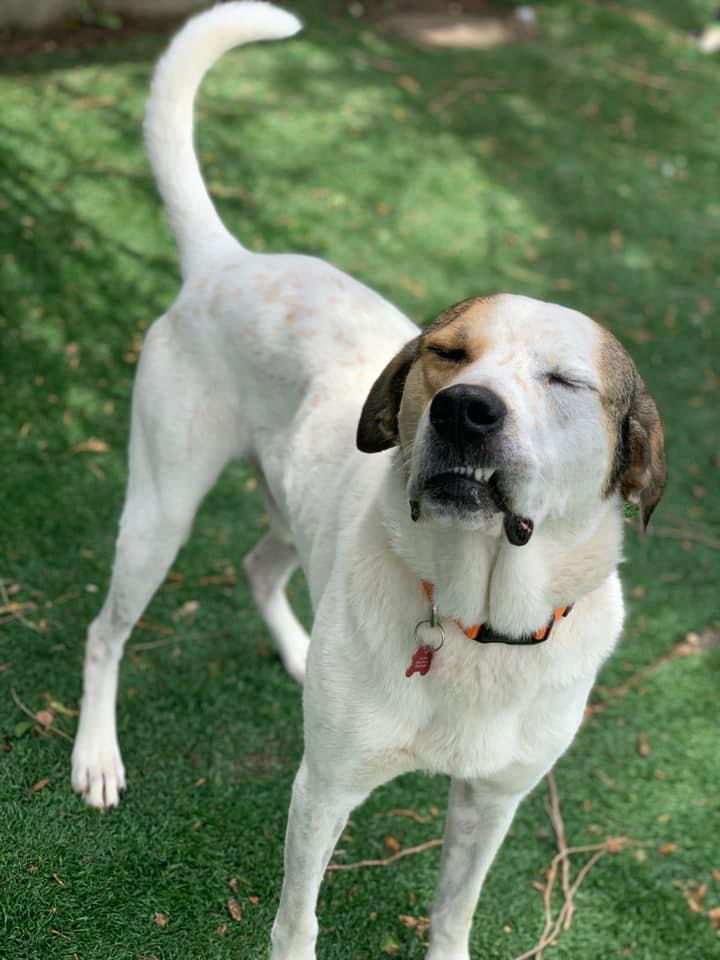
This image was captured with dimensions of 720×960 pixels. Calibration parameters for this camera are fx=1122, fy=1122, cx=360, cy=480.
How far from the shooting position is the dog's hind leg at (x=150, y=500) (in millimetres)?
3273

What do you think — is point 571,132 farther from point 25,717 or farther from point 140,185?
point 25,717

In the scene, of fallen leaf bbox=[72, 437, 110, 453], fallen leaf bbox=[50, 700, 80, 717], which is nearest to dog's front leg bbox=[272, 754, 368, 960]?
fallen leaf bbox=[50, 700, 80, 717]

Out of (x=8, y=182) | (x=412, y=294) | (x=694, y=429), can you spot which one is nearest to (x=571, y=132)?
(x=412, y=294)

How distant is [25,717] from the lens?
11.8ft

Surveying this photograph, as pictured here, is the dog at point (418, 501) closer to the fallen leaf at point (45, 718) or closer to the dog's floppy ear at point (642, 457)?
the dog's floppy ear at point (642, 457)

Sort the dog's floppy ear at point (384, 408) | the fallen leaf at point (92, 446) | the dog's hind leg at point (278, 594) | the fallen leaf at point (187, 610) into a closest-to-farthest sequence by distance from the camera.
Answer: the dog's floppy ear at point (384, 408) → the dog's hind leg at point (278, 594) → the fallen leaf at point (187, 610) → the fallen leaf at point (92, 446)

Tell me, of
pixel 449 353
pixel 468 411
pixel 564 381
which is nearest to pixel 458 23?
pixel 449 353

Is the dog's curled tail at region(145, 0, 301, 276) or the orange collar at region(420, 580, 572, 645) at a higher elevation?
the dog's curled tail at region(145, 0, 301, 276)

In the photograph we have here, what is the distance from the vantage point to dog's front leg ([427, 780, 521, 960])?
2.77 meters

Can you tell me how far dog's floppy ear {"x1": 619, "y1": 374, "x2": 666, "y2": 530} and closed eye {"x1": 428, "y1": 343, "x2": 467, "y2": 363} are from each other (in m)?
0.39

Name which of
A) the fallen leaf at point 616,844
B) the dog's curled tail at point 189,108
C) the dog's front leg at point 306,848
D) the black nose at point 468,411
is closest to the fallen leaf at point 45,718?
the dog's front leg at point 306,848

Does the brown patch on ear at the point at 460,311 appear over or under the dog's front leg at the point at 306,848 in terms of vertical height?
over

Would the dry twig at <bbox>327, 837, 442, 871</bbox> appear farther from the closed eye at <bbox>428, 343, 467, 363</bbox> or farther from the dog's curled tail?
the dog's curled tail

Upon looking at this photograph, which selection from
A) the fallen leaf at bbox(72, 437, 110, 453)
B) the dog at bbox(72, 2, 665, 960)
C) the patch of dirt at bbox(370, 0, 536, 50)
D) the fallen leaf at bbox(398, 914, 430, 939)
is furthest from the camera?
the patch of dirt at bbox(370, 0, 536, 50)
